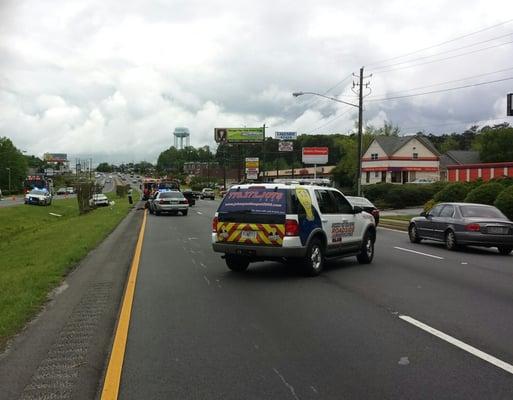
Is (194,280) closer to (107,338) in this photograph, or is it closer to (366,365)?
(107,338)

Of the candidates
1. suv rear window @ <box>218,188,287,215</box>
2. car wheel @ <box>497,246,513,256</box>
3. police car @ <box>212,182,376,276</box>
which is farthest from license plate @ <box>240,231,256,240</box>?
car wheel @ <box>497,246,513,256</box>

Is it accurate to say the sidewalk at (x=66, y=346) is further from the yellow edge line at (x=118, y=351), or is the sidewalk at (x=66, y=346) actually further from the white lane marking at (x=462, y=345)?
the white lane marking at (x=462, y=345)

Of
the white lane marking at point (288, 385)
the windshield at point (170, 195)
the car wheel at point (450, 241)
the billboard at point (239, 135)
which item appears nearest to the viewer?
the white lane marking at point (288, 385)

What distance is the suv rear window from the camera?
11.5 metres

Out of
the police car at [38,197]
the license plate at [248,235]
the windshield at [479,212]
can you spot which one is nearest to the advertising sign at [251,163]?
the police car at [38,197]

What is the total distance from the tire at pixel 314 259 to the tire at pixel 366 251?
7.04ft

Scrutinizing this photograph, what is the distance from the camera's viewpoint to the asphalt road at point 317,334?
205 inches

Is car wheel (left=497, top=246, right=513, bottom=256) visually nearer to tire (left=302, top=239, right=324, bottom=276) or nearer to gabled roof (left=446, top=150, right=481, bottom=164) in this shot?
tire (left=302, top=239, right=324, bottom=276)

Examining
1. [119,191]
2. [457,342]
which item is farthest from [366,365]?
[119,191]

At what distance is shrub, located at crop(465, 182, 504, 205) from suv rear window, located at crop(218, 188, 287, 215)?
21.4m

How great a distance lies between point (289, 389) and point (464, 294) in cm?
577

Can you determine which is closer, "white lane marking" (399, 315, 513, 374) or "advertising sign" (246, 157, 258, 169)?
"white lane marking" (399, 315, 513, 374)

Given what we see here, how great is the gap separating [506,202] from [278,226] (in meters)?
18.8

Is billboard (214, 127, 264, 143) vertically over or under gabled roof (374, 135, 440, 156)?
over
